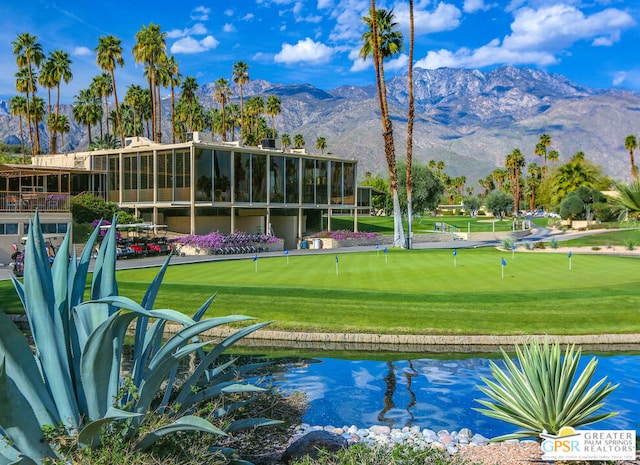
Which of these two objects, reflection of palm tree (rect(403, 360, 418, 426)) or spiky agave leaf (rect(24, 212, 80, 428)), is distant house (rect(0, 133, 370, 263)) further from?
spiky agave leaf (rect(24, 212, 80, 428))

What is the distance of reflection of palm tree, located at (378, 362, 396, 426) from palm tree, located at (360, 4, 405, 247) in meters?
33.7

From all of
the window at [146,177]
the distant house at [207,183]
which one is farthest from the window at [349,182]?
the window at [146,177]

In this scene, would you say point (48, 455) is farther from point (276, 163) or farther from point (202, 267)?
point (276, 163)

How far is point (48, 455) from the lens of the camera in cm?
555

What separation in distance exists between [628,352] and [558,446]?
10.3 meters

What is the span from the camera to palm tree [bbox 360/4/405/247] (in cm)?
4728

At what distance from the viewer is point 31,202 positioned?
40.6 m

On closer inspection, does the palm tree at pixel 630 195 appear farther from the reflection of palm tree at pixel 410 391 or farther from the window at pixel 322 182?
the window at pixel 322 182

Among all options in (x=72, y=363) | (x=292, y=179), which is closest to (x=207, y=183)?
(x=292, y=179)

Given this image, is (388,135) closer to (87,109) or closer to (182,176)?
(182,176)

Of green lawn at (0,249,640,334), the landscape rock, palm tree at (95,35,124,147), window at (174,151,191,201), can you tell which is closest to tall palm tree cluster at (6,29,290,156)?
palm tree at (95,35,124,147)

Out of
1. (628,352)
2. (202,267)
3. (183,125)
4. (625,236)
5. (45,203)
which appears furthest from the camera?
(183,125)

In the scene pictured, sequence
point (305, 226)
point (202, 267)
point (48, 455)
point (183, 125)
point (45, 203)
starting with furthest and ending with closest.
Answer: point (183, 125) → point (305, 226) → point (45, 203) → point (202, 267) → point (48, 455)

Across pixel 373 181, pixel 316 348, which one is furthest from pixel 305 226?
pixel 373 181
